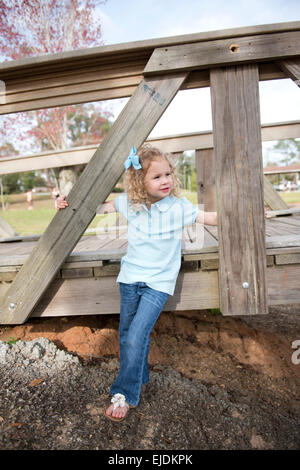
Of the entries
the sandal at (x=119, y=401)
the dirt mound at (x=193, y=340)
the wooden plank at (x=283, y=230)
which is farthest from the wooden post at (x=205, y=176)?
the sandal at (x=119, y=401)

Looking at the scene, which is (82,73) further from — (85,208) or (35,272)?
(35,272)

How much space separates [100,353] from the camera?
258 centimetres

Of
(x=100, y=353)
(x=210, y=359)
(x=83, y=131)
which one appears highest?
(x=83, y=131)

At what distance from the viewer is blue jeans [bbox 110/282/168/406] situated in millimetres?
1818

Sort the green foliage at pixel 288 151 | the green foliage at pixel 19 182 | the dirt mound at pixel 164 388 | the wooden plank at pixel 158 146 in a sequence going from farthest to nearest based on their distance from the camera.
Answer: the green foliage at pixel 288 151 < the green foliage at pixel 19 182 < the wooden plank at pixel 158 146 < the dirt mound at pixel 164 388

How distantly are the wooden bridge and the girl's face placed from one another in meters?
0.18

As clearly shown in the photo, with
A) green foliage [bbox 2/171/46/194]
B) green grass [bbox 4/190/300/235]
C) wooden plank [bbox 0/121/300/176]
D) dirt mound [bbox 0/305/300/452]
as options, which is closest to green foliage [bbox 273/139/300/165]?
green foliage [bbox 2/171/46/194]

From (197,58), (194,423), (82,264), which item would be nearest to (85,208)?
(82,264)

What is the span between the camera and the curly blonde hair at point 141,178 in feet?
6.33

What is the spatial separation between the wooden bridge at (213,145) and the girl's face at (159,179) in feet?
0.58

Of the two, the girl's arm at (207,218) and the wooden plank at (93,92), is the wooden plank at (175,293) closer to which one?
the girl's arm at (207,218)

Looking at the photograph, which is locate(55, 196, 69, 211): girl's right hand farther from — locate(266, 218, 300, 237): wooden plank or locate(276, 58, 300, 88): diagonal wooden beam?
locate(266, 218, 300, 237): wooden plank

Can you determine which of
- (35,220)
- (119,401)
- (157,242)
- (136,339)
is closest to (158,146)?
(157,242)

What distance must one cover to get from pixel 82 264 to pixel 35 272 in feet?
1.04
